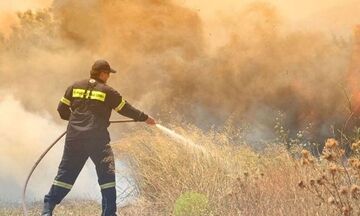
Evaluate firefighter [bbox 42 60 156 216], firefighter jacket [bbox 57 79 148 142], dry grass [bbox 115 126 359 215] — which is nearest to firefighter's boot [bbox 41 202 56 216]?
firefighter [bbox 42 60 156 216]

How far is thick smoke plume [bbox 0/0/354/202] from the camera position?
13.3m

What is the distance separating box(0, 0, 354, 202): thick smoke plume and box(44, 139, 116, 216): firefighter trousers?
16.1ft

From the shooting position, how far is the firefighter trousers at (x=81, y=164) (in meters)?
7.45

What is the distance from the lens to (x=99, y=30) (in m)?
16.0

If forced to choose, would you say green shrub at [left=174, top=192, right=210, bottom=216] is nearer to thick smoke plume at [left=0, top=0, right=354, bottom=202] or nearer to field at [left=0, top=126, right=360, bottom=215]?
field at [left=0, top=126, right=360, bottom=215]

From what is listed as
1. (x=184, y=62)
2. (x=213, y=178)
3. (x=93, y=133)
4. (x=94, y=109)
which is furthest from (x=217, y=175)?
(x=184, y=62)

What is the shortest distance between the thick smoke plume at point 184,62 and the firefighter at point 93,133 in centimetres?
489

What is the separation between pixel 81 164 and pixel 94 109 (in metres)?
0.67

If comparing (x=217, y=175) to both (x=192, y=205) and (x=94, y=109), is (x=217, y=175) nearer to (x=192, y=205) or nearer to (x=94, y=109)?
(x=192, y=205)

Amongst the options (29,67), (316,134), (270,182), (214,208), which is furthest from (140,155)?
(29,67)

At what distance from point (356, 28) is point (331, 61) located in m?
0.80

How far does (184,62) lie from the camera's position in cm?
1500

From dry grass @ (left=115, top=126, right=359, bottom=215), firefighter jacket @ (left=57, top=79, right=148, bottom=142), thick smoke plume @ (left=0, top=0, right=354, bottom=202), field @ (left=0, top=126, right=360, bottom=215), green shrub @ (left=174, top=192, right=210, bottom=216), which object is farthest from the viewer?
thick smoke plume @ (left=0, top=0, right=354, bottom=202)

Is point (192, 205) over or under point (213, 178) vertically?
under
